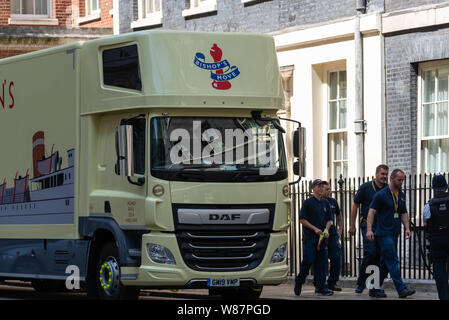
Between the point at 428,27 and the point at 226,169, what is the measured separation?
707cm

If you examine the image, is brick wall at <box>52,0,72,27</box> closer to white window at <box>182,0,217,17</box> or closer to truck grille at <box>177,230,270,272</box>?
white window at <box>182,0,217,17</box>

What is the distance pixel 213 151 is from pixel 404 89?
7.09 m

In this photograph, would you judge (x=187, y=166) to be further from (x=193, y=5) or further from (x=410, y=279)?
(x=193, y=5)

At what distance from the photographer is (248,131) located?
1633cm

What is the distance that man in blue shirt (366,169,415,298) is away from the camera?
1798 cm

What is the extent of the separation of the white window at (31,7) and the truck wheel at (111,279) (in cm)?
1913

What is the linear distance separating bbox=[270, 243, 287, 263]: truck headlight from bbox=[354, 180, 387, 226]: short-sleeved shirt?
3050mm

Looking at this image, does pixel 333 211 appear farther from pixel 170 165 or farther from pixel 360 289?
pixel 170 165

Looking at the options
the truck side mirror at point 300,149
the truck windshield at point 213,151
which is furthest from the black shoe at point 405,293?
the truck windshield at point 213,151

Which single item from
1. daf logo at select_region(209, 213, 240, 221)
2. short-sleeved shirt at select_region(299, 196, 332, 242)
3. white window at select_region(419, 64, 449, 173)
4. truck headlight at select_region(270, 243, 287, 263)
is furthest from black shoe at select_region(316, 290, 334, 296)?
white window at select_region(419, 64, 449, 173)

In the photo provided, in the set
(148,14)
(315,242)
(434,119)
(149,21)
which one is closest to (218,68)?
(315,242)

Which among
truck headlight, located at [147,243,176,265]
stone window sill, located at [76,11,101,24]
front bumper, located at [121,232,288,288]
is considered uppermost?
stone window sill, located at [76,11,101,24]
